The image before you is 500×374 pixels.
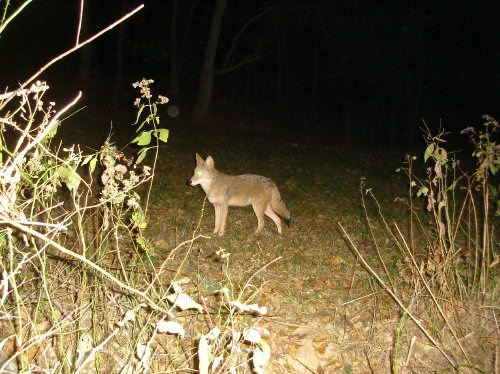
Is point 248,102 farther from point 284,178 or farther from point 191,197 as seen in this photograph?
point 191,197

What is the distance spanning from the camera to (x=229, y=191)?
25.0 feet

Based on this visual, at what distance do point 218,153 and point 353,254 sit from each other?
28.0 ft

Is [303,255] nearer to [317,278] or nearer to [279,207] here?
[317,278]

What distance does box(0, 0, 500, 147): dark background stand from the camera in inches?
859

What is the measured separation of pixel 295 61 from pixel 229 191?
28338 millimetres

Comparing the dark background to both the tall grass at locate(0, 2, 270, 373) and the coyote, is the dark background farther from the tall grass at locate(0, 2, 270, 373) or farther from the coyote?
the tall grass at locate(0, 2, 270, 373)

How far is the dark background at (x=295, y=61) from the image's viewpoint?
71.6 ft

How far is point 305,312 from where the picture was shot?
503 centimetres

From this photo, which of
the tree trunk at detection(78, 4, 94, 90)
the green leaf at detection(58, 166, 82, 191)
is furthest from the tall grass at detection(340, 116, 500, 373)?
the tree trunk at detection(78, 4, 94, 90)

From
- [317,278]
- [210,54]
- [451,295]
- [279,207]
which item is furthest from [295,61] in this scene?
[451,295]

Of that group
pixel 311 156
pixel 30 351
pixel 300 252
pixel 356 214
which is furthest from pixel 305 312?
pixel 311 156

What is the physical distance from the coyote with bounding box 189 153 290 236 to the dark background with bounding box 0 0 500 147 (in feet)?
43.5

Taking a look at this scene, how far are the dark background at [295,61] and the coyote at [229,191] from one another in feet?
43.5

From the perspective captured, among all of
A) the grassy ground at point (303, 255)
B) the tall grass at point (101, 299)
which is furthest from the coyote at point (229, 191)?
the tall grass at point (101, 299)
